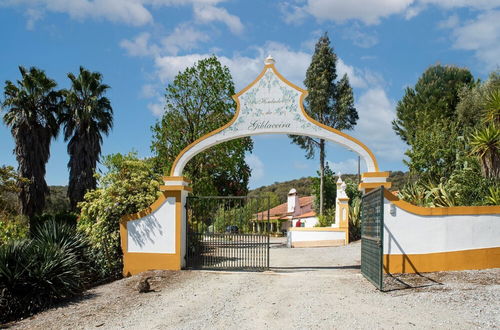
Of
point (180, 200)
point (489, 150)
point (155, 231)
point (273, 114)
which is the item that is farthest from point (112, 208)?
point (489, 150)

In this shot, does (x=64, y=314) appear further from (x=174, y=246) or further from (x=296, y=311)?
(x=296, y=311)

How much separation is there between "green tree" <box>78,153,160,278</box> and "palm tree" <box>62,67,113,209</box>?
1211 centimetres

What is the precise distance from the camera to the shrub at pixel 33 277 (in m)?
8.64

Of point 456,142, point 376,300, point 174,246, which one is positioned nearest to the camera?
point 376,300

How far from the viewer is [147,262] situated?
11.4 meters

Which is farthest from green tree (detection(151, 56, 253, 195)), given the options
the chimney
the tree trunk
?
the chimney

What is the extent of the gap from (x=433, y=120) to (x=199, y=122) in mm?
18258

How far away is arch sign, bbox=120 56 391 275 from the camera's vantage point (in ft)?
36.6

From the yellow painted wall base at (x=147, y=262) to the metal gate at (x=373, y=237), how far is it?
15.7 ft

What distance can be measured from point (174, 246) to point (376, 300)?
18.0 feet

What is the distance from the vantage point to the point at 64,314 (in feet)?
26.7

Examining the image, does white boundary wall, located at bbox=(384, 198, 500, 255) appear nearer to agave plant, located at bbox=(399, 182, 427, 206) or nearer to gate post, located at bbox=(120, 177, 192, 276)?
gate post, located at bbox=(120, 177, 192, 276)

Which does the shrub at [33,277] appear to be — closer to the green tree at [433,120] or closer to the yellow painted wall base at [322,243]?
the yellow painted wall base at [322,243]

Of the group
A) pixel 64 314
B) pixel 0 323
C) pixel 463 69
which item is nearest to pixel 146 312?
pixel 64 314
